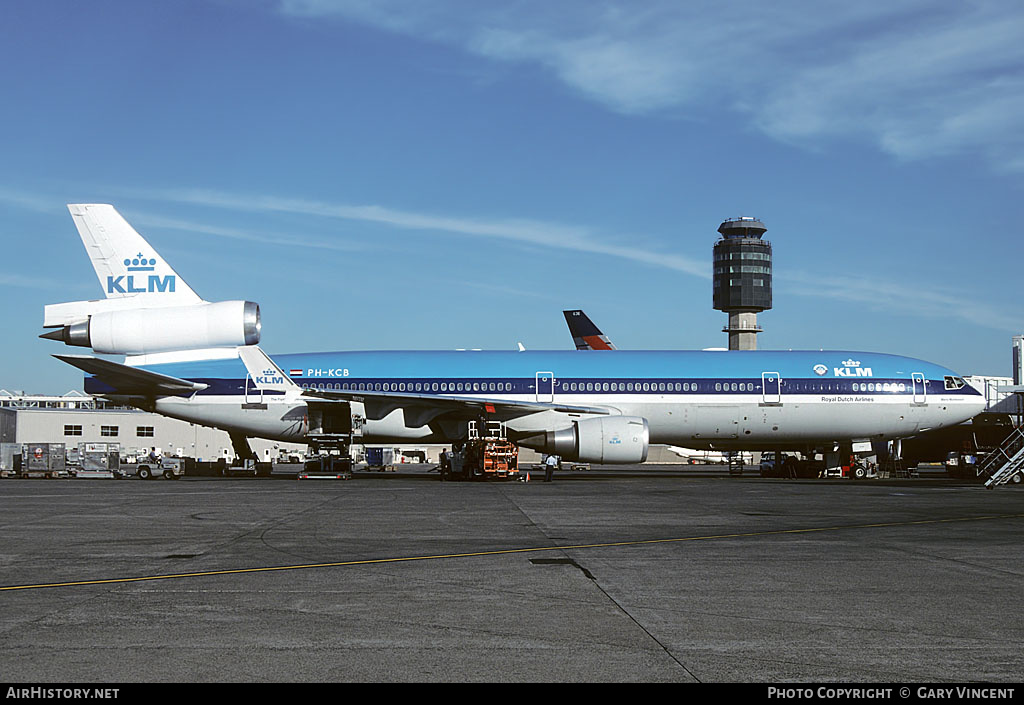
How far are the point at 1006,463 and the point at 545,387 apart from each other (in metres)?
16.8

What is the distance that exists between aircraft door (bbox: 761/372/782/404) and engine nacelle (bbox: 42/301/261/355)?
759 inches

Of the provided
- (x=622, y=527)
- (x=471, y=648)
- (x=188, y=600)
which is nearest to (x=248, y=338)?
(x=622, y=527)

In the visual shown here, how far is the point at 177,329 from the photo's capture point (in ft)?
96.4

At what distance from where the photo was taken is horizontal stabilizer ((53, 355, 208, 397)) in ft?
110

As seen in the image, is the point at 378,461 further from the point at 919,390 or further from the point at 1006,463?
the point at 1006,463

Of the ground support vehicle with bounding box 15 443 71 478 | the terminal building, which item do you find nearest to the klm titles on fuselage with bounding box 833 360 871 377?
the ground support vehicle with bounding box 15 443 71 478

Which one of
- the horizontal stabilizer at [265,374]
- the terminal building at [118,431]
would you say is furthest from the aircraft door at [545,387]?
the terminal building at [118,431]

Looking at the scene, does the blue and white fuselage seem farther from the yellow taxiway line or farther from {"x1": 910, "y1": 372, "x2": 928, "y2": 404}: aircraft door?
the yellow taxiway line

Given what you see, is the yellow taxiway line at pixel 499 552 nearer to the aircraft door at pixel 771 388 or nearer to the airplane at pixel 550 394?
the airplane at pixel 550 394

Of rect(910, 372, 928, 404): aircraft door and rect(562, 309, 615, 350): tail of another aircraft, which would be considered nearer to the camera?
rect(910, 372, 928, 404): aircraft door

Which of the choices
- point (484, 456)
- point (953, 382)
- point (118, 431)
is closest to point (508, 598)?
point (484, 456)

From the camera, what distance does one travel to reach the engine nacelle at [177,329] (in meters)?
28.4
